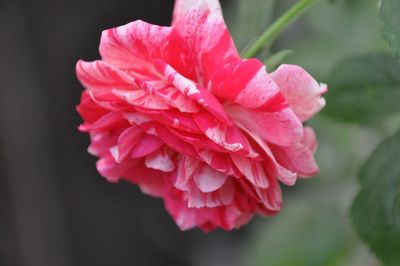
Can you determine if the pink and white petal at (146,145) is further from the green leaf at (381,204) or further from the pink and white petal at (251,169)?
the green leaf at (381,204)

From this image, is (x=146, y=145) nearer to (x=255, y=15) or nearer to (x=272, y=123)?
(x=272, y=123)

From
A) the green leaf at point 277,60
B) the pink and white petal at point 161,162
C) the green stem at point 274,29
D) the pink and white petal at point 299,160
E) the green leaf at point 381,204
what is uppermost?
A: the green stem at point 274,29

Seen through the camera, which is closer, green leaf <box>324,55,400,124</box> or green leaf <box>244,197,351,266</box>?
green leaf <box>324,55,400,124</box>

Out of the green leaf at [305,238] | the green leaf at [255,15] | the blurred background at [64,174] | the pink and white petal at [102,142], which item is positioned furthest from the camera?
the blurred background at [64,174]

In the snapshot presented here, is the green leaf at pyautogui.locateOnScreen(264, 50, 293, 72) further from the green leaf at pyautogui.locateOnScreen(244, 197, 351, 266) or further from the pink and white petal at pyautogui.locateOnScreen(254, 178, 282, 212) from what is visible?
the green leaf at pyautogui.locateOnScreen(244, 197, 351, 266)

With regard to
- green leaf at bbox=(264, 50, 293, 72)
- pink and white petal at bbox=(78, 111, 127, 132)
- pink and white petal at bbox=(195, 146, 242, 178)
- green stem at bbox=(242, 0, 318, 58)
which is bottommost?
pink and white petal at bbox=(195, 146, 242, 178)

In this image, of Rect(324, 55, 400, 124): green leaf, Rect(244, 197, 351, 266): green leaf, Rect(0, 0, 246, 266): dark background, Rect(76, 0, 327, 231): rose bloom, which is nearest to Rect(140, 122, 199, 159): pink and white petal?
Rect(76, 0, 327, 231): rose bloom

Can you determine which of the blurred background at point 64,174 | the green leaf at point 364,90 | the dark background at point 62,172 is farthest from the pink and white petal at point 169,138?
the dark background at point 62,172

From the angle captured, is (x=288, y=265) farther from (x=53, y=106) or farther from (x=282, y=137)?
(x=53, y=106)
